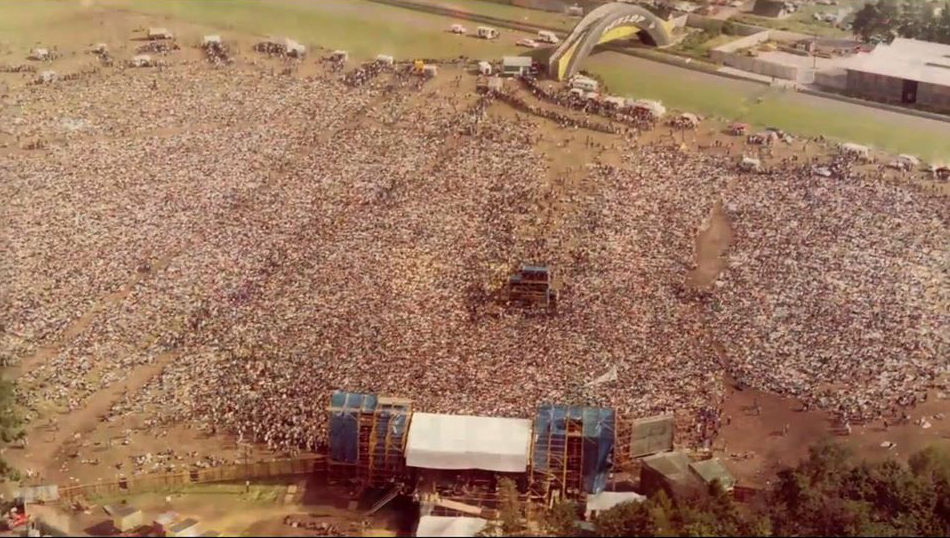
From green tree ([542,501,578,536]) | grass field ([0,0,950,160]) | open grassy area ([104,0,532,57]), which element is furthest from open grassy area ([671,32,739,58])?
green tree ([542,501,578,536])

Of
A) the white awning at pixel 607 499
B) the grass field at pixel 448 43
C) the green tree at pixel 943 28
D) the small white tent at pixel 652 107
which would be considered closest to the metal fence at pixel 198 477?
the white awning at pixel 607 499

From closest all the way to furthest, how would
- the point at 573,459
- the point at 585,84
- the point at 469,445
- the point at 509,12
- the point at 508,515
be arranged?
the point at 508,515 → the point at 573,459 → the point at 469,445 → the point at 585,84 → the point at 509,12

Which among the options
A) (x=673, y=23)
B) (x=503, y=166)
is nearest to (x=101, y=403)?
(x=503, y=166)

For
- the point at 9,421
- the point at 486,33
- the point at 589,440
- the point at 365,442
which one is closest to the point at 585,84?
the point at 486,33

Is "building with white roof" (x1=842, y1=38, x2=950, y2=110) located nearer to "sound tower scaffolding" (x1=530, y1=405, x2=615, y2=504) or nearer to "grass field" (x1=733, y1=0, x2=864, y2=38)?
"grass field" (x1=733, y1=0, x2=864, y2=38)

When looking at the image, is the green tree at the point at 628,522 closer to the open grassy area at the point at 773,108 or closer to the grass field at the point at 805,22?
the open grassy area at the point at 773,108

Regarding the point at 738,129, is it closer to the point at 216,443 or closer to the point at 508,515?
the point at 508,515

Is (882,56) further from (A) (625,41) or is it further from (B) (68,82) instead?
(B) (68,82)
